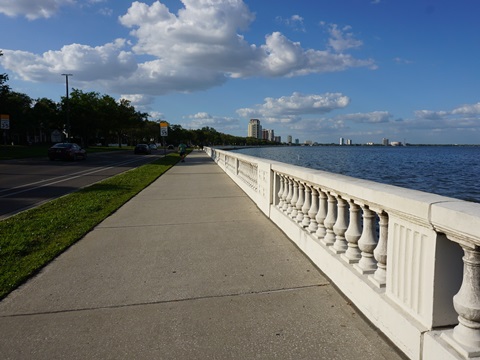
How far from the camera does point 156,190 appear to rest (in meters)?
12.2

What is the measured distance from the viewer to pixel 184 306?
3494mm

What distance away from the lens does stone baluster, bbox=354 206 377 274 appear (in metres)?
3.40

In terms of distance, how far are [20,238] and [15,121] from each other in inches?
2521

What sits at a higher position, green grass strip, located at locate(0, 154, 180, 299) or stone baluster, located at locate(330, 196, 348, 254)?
stone baluster, located at locate(330, 196, 348, 254)

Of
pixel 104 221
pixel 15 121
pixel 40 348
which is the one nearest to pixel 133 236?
pixel 104 221

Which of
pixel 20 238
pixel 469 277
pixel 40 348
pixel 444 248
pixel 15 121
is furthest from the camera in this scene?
pixel 15 121

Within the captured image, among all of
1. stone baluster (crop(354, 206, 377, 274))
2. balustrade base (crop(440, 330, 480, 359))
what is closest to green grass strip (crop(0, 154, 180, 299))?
stone baluster (crop(354, 206, 377, 274))

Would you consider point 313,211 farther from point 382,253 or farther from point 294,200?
point 382,253

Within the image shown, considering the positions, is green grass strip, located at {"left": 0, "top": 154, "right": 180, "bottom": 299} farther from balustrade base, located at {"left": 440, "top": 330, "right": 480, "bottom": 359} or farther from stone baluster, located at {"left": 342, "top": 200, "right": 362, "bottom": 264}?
balustrade base, located at {"left": 440, "top": 330, "right": 480, "bottom": 359}

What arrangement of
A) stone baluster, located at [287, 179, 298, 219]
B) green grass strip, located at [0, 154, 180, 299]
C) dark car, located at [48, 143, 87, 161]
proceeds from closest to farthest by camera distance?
green grass strip, located at [0, 154, 180, 299] → stone baluster, located at [287, 179, 298, 219] → dark car, located at [48, 143, 87, 161]

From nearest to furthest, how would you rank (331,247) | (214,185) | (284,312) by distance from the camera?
1. (284,312)
2. (331,247)
3. (214,185)

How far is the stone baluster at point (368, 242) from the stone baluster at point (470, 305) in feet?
3.99

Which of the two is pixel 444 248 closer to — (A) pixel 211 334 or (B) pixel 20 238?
(A) pixel 211 334

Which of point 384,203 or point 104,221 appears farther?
point 104,221
